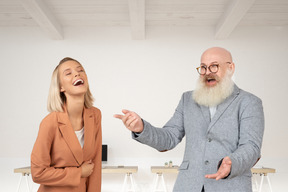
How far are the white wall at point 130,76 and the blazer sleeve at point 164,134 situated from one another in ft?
15.4

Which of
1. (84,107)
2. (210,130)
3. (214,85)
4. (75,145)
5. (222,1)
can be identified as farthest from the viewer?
(222,1)

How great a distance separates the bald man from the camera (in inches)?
66.1

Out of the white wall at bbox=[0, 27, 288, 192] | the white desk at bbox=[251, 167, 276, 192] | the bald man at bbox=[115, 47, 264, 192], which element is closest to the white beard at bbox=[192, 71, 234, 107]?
the bald man at bbox=[115, 47, 264, 192]

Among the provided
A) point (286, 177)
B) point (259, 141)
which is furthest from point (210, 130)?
point (286, 177)

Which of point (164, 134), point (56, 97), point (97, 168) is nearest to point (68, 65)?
point (56, 97)

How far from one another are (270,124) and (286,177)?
1073 mm

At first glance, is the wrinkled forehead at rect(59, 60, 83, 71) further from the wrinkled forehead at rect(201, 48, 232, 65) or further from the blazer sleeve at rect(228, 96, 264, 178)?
the blazer sleeve at rect(228, 96, 264, 178)

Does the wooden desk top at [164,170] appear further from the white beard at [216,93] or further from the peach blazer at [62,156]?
the white beard at [216,93]

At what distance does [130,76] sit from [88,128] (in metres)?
4.68

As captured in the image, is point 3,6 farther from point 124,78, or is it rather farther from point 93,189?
point 93,189

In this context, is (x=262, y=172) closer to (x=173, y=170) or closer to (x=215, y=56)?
(x=173, y=170)

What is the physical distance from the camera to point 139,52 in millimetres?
6867

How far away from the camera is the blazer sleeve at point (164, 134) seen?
5.77ft

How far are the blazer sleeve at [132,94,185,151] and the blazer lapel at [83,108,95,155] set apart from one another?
49cm
